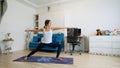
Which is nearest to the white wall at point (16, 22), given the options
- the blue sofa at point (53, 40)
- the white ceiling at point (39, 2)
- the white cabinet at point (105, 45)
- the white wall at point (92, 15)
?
the white ceiling at point (39, 2)

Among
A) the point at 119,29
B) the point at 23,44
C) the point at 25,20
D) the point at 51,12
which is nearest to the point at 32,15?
the point at 25,20

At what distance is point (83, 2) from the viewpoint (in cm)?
588

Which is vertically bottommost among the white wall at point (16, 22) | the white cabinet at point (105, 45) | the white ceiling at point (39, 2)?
the white cabinet at point (105, 45)

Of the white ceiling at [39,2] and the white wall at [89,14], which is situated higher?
the white ceiling at [39,2]

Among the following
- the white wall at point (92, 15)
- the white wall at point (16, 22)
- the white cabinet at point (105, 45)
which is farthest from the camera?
the white wall at point (16, 22)

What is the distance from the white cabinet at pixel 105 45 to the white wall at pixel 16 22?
390 cm

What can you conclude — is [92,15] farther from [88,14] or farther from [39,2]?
[39,2]

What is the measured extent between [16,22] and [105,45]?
4.60m

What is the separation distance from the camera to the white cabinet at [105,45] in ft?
14.4

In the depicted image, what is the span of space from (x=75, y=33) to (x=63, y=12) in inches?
70.6

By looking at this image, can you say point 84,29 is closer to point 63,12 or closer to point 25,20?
point 63,12

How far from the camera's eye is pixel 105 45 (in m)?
4.59

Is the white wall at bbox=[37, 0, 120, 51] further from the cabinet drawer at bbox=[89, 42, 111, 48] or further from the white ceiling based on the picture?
the cabinet drawer at bbox=[89, 42, 111, 48]

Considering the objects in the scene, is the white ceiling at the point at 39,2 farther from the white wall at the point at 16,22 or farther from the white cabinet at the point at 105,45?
the white cabinet at the point at 105,45
